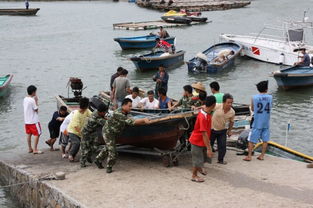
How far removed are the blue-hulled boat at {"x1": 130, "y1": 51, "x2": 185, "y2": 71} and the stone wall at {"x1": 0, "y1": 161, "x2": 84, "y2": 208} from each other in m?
14.9

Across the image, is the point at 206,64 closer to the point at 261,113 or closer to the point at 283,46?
the point at 283,46

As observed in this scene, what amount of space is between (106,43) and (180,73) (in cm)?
1305

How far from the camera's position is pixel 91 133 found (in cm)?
1038

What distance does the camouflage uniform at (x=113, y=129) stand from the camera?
9805 millimetres

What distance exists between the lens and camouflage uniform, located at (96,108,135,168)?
386 inches

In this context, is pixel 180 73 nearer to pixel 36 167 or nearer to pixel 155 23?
pixel 36 167

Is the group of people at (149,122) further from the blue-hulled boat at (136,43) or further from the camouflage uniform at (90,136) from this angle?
the blue-hulled boat at (136,43)

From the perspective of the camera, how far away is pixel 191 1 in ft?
237

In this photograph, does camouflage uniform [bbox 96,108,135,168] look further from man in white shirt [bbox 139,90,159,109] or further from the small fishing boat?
the small fishing boat

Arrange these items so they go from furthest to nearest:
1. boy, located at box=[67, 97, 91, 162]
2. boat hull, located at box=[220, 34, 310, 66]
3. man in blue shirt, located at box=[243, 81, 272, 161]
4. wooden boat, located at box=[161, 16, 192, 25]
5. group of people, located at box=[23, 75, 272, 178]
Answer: wooden boat, located at box=[161, 16, 192, 25]
boat hull, located at box=[220, 34, 310, 66]
boy, located at box=[67, 97, 91, 162]
man in blue shirt, located at box=[243, 81, 272, 161]
group of people, located at box=[23, 75, 272, 178]

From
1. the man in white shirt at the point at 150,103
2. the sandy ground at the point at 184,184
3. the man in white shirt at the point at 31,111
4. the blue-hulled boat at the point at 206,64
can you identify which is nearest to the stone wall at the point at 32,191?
the sandy ground at the point at 184,184

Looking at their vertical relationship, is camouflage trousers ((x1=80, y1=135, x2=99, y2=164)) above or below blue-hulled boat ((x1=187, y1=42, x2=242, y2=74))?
above

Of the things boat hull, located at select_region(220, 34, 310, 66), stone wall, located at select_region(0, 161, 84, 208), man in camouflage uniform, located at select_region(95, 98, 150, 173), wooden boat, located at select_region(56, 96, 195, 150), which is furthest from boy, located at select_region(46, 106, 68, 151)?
boat hull, located at select_region(220, 34, 310, 66)

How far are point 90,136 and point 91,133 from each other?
0.07 meters
